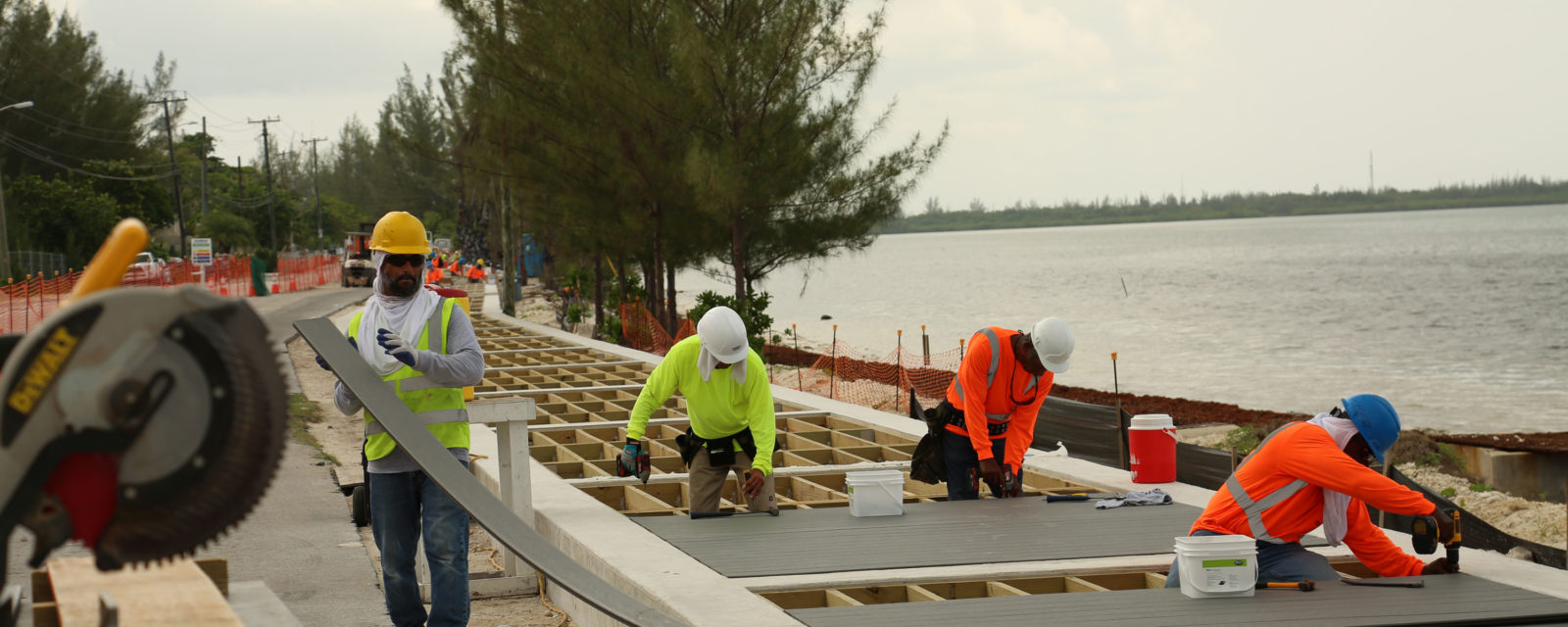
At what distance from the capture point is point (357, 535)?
955cm

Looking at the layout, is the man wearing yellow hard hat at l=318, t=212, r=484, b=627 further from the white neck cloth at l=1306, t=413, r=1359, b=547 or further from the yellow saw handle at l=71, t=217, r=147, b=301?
the white neck cloth at l=1306, t=413, r=1359, b=547

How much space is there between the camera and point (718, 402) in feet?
24.5

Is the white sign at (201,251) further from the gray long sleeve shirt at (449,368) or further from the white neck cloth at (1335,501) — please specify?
the white neck cloth at (1335,501)

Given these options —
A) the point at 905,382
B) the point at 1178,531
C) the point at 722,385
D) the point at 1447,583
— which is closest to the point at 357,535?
the point at 722,385

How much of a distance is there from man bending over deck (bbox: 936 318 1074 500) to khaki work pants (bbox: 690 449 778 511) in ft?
3.88

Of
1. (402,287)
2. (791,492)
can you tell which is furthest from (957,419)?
(402,287)

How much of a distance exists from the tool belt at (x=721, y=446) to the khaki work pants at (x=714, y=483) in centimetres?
3

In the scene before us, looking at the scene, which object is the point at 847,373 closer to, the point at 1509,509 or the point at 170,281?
the point at 1509,509

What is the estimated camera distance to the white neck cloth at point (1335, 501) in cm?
573

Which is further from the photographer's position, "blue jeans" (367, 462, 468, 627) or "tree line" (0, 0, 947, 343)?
"tree line" (0, 0, 947, 343)

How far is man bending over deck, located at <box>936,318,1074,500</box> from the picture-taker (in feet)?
25.5

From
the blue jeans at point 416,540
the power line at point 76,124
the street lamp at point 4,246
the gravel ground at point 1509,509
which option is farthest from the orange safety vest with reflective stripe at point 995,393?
the power line at point 76,124

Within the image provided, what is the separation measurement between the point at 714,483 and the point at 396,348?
3.29 metres

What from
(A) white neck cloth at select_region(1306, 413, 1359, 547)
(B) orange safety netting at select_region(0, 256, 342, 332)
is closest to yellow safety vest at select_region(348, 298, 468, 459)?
(A) white neck cloth at select_region(1306, 413, 1359, 547)
